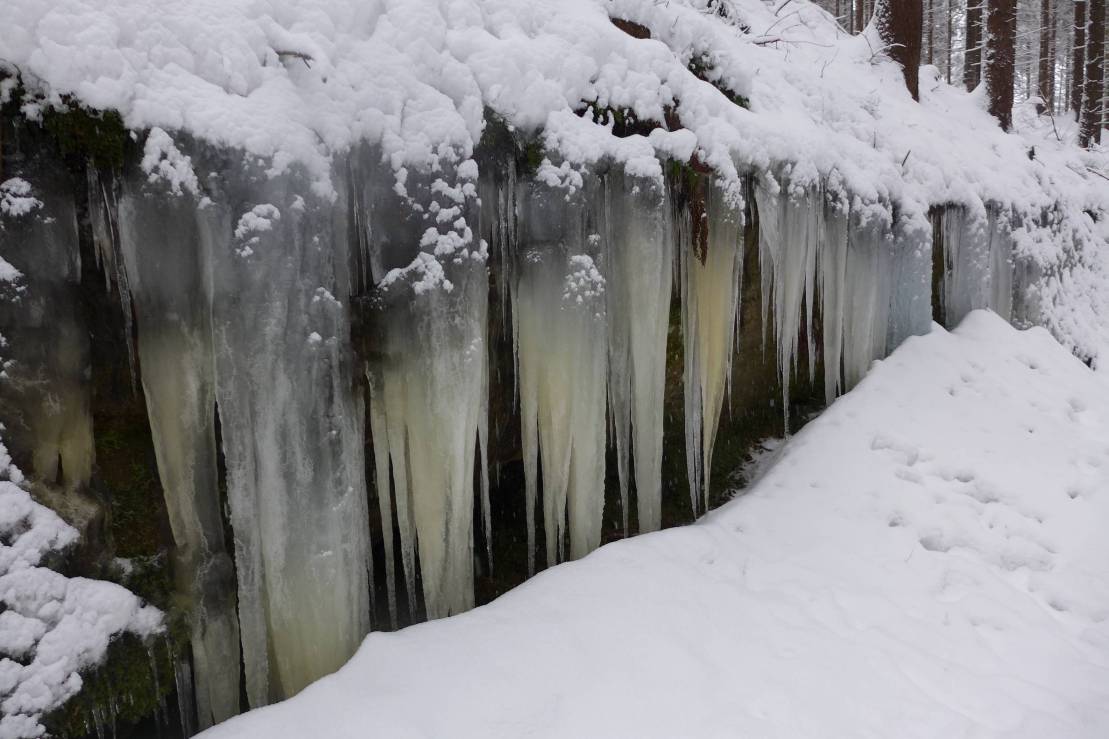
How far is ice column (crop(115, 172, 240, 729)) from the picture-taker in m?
2.19

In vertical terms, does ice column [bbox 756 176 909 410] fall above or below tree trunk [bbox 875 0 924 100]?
below

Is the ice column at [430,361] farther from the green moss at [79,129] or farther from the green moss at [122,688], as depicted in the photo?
the green moss at [122,688]

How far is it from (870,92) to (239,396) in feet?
20.7

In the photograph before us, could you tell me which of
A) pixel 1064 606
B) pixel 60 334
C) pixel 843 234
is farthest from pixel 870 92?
pixel 60 334

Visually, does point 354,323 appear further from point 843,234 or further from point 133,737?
point 843,234

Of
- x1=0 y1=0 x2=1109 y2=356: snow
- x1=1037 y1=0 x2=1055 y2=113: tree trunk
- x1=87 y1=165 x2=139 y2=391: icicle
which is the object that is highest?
x1=1037 y1=0 x2=1055 y2=113: tree trunk

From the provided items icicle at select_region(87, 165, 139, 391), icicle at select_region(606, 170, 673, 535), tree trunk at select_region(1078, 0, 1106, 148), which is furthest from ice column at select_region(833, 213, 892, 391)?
tree trunk at select_region(1078, 0, 1106, 148)

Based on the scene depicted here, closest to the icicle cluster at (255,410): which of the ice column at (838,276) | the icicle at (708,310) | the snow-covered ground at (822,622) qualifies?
the snow-covered ground at (822,622)

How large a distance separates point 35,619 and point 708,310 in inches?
124

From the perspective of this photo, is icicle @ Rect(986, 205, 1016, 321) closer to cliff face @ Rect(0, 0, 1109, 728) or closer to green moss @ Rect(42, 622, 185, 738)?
cliff face @ Rect(0, 0, 1109, 728)

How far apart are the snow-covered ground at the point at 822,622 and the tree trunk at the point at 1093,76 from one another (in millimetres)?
10123

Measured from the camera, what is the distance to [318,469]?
2512mm

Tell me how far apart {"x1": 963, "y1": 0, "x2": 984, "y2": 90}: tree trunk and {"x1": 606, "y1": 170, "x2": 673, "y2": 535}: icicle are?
10.4m

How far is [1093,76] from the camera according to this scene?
38.6ft
